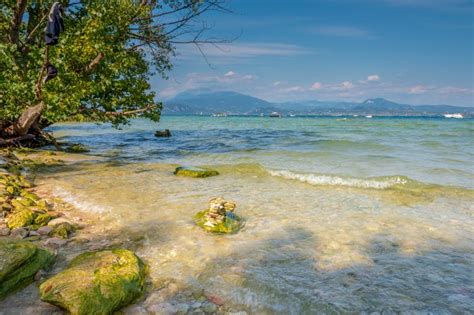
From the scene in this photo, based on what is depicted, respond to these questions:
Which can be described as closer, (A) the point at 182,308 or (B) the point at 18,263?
(A) the point at 182,308

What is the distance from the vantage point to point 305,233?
8.00m

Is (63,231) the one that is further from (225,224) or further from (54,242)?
(225,224)

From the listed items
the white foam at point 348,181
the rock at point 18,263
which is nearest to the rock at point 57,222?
the rock at point 18,263

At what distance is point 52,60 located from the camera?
14.1 m

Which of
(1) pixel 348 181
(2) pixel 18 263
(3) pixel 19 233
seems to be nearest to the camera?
(2) pixel 18 263

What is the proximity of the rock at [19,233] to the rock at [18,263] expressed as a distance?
5.53 ft

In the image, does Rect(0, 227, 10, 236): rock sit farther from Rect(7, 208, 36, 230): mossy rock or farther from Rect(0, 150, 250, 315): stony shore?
Rect(7, 208, 36, 230): mossy rock

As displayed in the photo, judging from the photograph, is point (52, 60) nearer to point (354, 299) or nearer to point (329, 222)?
point (329, 222)

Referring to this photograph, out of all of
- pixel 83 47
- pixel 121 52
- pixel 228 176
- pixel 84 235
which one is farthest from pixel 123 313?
pixel 121 52

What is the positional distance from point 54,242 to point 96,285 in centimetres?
281

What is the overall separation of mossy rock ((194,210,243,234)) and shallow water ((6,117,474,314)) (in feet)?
0.70

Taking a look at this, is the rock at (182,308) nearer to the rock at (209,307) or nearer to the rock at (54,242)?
the rock at (209,307)

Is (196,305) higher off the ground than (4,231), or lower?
lower

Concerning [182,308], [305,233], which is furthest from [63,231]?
[305,233]
